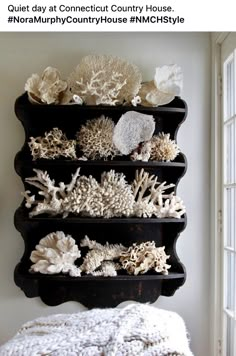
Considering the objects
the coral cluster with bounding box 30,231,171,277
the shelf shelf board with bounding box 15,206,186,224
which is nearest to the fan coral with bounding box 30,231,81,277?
the coral cluster with bounding box 30,231,171,277

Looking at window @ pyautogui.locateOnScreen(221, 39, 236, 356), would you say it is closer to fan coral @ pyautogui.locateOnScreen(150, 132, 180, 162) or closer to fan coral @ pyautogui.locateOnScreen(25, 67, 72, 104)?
fan coral @ pyautogui.locateOnScreen(150, 132, 180, 162)

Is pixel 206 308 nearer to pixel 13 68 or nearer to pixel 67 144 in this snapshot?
pixel 67 144

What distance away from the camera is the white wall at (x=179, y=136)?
2.16m

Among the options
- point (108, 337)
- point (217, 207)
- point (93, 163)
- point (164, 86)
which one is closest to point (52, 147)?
point (93, 163)

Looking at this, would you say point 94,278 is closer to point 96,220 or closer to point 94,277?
point 94,277

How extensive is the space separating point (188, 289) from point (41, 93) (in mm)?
1185

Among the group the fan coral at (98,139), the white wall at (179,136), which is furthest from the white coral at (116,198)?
the white wall at (179,136)

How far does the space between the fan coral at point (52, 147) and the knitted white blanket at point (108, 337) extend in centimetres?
83

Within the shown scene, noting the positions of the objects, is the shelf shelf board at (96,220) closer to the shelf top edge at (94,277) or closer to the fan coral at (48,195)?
the fan coral at (48,195)

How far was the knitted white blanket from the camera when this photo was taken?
120 cm

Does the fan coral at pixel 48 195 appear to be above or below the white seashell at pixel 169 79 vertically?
below

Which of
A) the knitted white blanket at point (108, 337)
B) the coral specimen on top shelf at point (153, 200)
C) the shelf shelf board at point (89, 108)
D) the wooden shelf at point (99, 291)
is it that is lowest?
the wooden shelf at point (99, 291)

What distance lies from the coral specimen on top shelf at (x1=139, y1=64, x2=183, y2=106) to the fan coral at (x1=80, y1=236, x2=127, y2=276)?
0.70 metres
